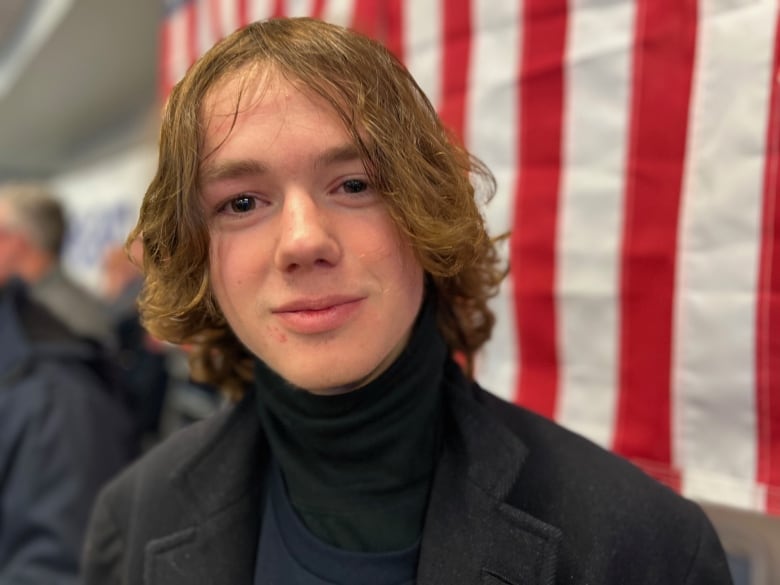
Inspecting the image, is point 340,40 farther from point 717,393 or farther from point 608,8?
point 717,393

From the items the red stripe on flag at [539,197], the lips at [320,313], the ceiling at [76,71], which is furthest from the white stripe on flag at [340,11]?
the ceiling at [76,71]

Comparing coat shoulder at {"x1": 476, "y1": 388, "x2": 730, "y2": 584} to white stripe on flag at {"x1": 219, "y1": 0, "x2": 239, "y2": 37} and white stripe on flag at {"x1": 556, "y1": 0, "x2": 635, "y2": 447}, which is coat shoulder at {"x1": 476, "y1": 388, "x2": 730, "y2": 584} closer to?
white stripe on flag at {"x1": 556, "y1": 0, "x2": 635, "y2": 447}

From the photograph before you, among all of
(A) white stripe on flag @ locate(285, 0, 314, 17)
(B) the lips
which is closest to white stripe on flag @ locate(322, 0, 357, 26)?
(A) white stripe on flag @ locate(285, 0, 314, 17)

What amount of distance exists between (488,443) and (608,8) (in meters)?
0.62

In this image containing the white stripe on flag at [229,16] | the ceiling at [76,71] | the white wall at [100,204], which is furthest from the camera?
the white wall at [100,204]

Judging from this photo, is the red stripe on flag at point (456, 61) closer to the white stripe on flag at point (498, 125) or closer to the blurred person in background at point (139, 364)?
the white stripe on flag at point (498, 125)

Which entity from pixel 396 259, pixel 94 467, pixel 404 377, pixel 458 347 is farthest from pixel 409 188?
pixel 94 467

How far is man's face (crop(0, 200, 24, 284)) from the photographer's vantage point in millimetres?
1642

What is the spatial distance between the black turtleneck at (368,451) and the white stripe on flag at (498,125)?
41 centimetres

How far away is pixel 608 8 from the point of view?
91cm

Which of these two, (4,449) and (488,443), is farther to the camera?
(4,449)

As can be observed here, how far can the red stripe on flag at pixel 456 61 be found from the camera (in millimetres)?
1085

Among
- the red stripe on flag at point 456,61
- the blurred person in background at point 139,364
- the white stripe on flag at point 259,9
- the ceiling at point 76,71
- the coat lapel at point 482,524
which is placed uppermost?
the ceiling at point 76,71

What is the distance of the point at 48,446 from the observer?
119cm
